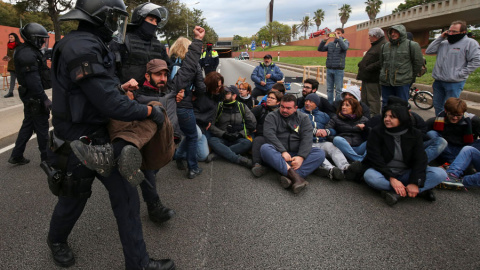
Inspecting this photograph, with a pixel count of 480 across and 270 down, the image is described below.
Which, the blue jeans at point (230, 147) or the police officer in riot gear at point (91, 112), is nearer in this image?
the police officer in riot gear at point (91, 112)

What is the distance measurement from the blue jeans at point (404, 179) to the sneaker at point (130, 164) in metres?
2.74

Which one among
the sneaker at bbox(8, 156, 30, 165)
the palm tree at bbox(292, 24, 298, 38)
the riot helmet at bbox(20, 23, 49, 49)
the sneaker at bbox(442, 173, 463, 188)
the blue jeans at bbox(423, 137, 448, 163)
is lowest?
the sneaker at bbox(442, 173, 463, 188)

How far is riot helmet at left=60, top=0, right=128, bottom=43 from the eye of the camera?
6.47 ft

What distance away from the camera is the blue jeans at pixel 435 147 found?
422 centimetres

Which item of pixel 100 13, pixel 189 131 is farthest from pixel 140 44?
pixel 100 13

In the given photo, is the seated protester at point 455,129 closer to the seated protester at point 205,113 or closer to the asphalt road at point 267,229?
the asphalt road at point 267,229

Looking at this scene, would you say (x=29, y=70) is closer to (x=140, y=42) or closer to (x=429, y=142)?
(x=140, y=42)

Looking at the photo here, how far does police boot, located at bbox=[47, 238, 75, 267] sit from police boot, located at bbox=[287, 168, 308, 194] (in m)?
2.36

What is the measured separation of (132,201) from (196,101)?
2742 mm

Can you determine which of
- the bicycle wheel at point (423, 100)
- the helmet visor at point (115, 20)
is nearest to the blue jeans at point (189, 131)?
Result: the helmet visor at point (115, 20)

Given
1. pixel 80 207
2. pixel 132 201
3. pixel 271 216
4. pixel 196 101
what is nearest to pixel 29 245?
pixel 80 207

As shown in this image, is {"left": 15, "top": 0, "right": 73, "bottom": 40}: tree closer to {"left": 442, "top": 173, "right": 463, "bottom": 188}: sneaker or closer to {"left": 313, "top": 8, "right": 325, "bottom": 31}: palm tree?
{"left": 442, "top": 173, "right": 463, "bottom": 188}: sneaker

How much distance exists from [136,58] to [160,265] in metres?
2.32

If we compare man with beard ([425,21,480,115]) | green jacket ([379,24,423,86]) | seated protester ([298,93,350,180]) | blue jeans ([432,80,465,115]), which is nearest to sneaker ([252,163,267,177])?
seated protester ([298,93,350,180])
